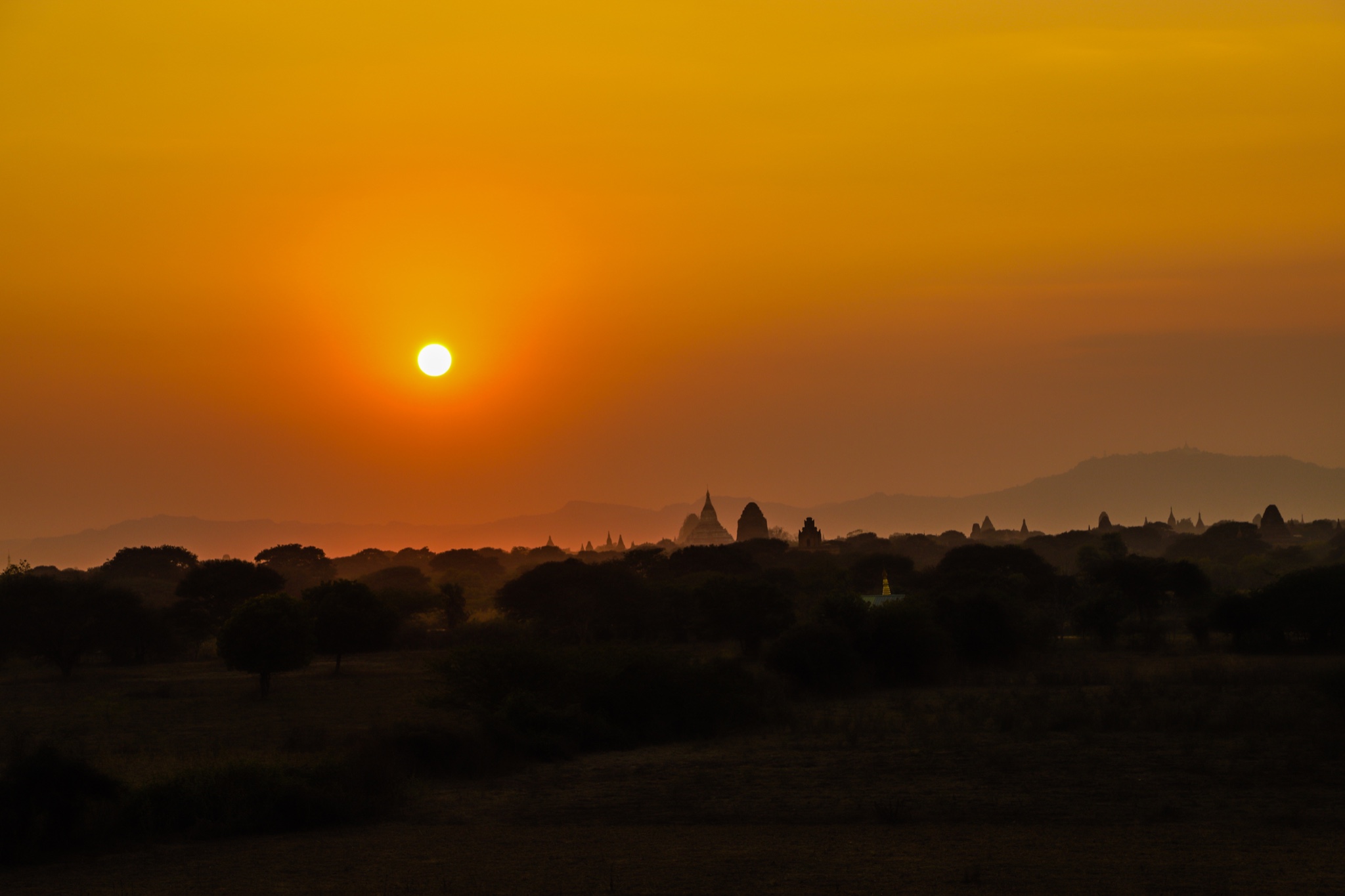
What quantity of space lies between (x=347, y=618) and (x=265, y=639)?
1452 centimetres

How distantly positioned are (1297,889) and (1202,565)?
371 feet

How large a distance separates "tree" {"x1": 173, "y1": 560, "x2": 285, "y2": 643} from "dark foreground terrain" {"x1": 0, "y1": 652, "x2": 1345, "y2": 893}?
29105 millimetres

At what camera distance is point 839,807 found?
24.2 m

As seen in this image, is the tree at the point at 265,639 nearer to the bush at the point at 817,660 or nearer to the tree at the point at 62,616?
the tree at the point at 62,616

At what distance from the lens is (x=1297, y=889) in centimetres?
1800

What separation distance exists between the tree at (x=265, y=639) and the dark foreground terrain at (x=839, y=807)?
22.4 ft

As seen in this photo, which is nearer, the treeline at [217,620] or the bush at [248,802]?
the bush at [248,802]

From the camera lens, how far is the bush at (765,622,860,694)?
152ft

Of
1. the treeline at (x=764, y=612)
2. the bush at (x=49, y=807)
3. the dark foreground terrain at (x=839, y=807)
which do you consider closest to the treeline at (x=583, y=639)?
the bush at (x=49, y=807)

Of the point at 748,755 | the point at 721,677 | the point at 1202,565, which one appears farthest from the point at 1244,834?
the point at 1202,565

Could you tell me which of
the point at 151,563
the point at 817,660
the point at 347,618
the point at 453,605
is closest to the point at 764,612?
the point at 817,660

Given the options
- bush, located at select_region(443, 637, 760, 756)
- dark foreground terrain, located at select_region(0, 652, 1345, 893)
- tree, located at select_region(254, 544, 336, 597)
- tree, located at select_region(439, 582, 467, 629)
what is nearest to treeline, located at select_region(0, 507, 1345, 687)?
tree, located at select_region(439, 582, 467, 629)

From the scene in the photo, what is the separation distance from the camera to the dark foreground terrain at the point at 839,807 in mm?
19172

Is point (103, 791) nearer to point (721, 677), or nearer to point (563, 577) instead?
point (721, 677)
